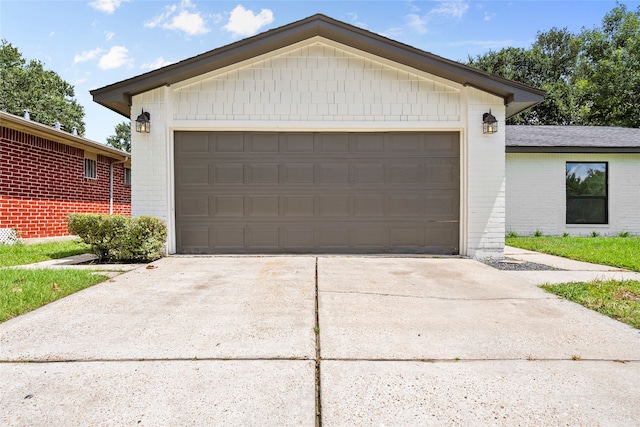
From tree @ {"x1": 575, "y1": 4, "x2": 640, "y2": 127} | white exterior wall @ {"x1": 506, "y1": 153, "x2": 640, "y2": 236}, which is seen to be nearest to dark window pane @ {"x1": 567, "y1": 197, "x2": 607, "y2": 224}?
white exterior wall @ {"x1": 506, "y1": 153, "x2": 640, "y2": 236}

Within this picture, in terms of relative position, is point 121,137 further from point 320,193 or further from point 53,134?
point 320,193

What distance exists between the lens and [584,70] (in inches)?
918

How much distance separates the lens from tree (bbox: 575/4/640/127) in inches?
813

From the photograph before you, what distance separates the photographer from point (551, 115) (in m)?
25.0

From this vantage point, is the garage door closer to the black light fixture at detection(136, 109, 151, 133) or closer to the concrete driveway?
the black light fixture at detection(136, 109, 151, 133)

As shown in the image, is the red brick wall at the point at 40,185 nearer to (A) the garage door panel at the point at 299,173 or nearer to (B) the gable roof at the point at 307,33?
(B) the gable roof at the point at 307,33

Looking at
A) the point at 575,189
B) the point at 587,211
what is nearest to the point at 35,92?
the point at 575,189

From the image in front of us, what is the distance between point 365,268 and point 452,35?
11251 millimetres

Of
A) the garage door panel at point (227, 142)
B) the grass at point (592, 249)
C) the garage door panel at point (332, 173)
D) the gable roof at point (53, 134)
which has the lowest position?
the grass at point (592, 249)

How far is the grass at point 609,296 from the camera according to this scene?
3478mm

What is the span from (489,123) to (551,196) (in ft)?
18.5

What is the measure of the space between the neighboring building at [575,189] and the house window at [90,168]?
43.4 ft

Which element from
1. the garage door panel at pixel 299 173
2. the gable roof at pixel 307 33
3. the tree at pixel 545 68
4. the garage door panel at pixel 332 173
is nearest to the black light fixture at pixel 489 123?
the gable roof at pixel 307 33

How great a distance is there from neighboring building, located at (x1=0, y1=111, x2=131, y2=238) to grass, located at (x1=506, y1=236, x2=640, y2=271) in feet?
40.3
